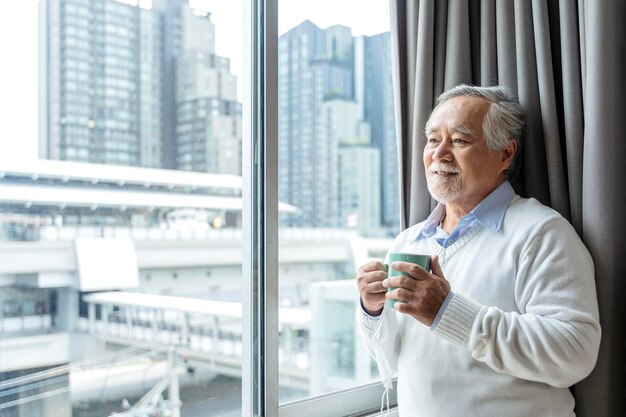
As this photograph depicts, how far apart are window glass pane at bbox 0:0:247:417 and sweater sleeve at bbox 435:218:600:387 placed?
28.3 inches

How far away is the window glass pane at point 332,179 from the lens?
2.26 m

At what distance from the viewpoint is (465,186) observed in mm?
1421

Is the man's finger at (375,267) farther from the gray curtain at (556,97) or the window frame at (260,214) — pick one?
the gray curtain at (556,97)

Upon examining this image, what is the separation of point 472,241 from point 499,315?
0.27 meters

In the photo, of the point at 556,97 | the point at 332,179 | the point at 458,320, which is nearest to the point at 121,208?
the point at 458,320

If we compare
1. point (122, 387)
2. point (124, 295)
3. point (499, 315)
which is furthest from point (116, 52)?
point (499, 315)

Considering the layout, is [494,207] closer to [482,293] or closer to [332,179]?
[482,293]

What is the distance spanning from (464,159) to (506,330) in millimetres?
443

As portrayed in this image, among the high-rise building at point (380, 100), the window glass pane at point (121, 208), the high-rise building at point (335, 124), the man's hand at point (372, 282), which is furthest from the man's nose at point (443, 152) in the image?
the high-rise building at point (380, 100)

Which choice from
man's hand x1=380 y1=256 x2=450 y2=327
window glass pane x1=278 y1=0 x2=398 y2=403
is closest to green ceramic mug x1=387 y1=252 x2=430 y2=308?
man's hand x1=380 y1=256 x2=450 y2=327

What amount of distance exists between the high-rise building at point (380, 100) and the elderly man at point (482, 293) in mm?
873

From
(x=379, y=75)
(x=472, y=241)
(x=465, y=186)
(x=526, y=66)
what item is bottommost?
(x=472, y=241)

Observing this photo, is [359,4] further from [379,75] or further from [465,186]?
[465,186]

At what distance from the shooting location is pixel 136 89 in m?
1.55
